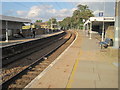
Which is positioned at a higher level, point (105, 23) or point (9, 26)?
point (105, 23)

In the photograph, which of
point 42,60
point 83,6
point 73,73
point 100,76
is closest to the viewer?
point 100,76

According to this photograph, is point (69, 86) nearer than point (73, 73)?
Yes

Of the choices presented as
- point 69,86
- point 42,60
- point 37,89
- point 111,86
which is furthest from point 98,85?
point 42,60

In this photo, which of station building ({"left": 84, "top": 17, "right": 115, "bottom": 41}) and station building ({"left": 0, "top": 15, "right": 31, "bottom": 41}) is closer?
station building ({"left": 84, "top": 17, "right": 115, "bottom": 41})

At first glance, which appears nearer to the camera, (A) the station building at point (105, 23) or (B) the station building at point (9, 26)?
(A) the station building at point (105, 23)

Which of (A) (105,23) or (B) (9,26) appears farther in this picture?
(A) (105,23)

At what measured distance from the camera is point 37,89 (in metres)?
5.20

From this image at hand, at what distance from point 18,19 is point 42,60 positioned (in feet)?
82.2

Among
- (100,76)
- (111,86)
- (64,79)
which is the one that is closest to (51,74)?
(64,79)

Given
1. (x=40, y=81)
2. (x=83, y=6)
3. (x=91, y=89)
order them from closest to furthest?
(x=91, y=89) → (x=40, y=81) → (x=83, y=6)

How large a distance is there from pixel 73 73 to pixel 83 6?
387ft

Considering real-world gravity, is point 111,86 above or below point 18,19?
below

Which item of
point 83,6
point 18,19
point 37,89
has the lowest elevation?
point 37,89

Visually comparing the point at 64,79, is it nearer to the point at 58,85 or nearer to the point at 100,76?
the point at 58,85
